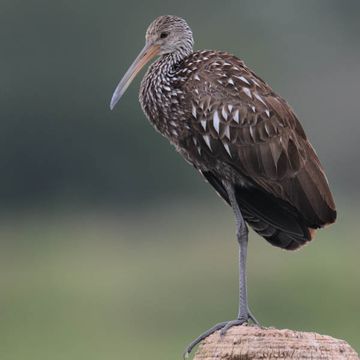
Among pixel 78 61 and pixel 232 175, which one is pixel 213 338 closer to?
pixel 232 175

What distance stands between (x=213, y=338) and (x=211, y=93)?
5.74ft

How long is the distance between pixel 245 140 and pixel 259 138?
0.25ft

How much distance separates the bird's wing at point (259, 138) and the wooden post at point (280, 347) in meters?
1.50

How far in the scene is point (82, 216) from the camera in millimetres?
23828

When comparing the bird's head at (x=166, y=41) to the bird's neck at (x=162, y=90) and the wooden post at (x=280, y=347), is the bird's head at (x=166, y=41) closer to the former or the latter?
the bird's neck at (x=162, y=90)

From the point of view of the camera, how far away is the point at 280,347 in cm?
857

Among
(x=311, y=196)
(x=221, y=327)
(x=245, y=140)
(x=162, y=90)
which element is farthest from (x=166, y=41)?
(x=221, y=327)

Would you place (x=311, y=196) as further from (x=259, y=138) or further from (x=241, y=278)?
(x=241, y=278)

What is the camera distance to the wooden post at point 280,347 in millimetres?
8531

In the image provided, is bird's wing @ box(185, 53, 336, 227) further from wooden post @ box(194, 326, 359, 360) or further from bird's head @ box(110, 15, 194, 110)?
wooden post @ box(194, 326, 359, 360)

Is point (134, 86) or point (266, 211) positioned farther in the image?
point (134, 86)

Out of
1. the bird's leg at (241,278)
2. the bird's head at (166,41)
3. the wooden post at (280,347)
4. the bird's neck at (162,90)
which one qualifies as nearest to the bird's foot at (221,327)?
the bird's leg at (241,278)

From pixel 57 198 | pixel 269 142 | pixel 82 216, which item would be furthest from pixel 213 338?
pixel 57 198

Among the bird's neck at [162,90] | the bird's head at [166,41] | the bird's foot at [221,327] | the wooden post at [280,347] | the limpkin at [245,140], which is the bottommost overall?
the wooden post at [280,347]
